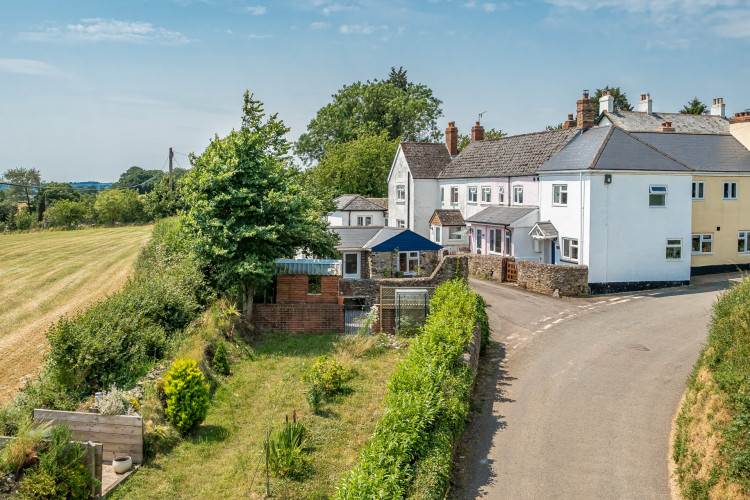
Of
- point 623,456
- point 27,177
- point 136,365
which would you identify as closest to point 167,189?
point 136,365

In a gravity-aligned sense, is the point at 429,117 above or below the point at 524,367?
above

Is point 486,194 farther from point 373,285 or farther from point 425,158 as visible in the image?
point 373,285

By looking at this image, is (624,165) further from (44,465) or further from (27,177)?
(27,177)

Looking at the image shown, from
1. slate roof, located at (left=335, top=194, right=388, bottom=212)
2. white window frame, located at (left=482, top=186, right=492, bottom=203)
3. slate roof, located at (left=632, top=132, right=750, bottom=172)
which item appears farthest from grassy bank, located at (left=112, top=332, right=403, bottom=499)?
slate roof, located at (left=335, top=194, right=388, bottom=212)

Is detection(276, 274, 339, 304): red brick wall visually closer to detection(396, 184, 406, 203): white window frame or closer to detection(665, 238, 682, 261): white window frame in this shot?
detection(665, 238, 682, 261): white window frame

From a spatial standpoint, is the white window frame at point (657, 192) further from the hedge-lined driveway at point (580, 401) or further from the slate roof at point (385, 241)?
the slate roof at point (385, 241)
